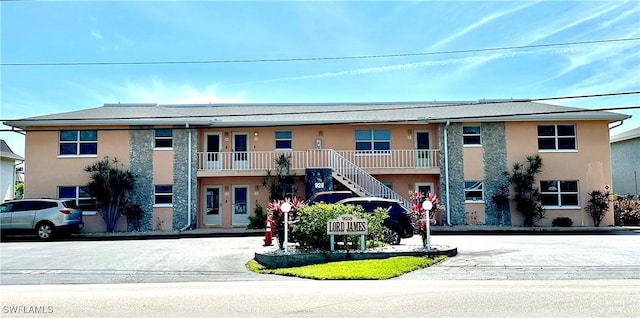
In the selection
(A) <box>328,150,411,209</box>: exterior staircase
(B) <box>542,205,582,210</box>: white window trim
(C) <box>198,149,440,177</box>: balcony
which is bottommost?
(B) <box>542,205,582,210</box>: white window trim

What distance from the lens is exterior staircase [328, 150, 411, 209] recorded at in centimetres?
2077

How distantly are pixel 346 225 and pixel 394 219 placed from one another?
137 inches

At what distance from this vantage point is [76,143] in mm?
22375

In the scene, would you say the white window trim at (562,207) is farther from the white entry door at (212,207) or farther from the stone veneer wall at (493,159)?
the white entry door at (212,207)

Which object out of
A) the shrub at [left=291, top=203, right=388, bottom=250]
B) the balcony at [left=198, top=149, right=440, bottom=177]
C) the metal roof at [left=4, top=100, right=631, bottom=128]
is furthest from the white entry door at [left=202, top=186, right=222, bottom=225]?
the shrub at [left=291, top=203, right=388, bottom=250]

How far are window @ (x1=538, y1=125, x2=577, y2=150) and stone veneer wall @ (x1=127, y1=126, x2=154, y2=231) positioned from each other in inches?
717

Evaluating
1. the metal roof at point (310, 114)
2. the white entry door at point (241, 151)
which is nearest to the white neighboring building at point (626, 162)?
the metal roof at point (310, 114)

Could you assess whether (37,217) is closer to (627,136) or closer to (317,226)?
(317,226)

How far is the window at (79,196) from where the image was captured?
21984 mm

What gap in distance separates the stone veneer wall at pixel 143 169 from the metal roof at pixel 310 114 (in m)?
0.77

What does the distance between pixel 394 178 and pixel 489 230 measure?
495cm

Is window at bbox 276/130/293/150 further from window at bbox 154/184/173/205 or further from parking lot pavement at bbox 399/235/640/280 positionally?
parking lot pavement at bbox 399/235/640/280

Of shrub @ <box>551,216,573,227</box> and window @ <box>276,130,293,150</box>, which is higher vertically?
window @ <box>276,130,293,150</box>

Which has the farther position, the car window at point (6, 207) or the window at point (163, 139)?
the window at point (163, 139)
